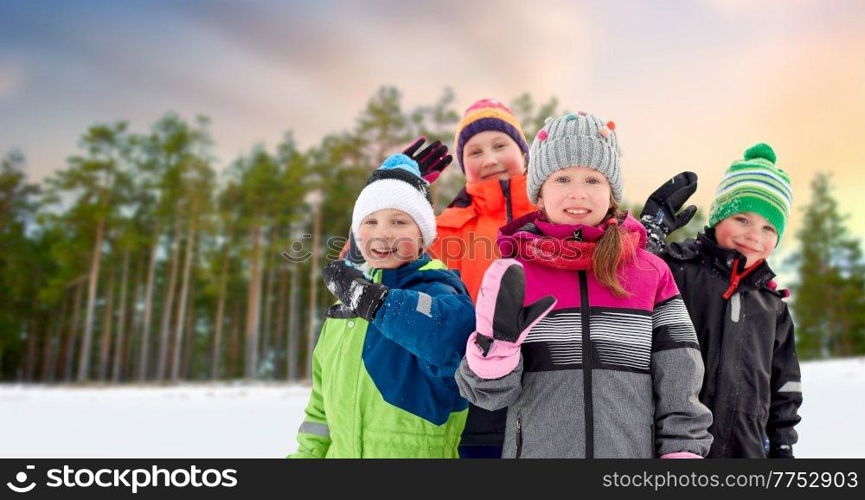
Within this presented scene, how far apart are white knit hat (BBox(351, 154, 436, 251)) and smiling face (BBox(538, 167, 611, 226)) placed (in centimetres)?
54

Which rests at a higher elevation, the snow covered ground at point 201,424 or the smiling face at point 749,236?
the smiling face at point 749,236

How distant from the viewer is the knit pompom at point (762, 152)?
3.40m

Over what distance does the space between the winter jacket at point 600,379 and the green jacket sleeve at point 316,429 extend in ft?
2.99

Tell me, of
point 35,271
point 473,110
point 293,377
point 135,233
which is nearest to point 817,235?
point 293,377

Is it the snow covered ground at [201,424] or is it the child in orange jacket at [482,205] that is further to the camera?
the snow covered ground at [201,424]

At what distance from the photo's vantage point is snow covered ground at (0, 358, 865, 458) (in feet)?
30.9

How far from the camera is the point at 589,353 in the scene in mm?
2186

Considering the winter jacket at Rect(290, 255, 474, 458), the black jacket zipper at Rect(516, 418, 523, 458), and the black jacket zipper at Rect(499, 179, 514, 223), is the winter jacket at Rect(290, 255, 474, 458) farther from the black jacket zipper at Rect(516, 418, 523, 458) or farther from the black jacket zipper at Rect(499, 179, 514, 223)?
the black jacket zipper at Rect(499, 179, 514, 223)

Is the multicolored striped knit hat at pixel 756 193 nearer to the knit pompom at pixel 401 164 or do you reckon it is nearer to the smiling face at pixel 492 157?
the smiling face at pixel 492 157

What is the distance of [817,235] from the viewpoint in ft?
114

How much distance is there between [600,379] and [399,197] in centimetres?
110
